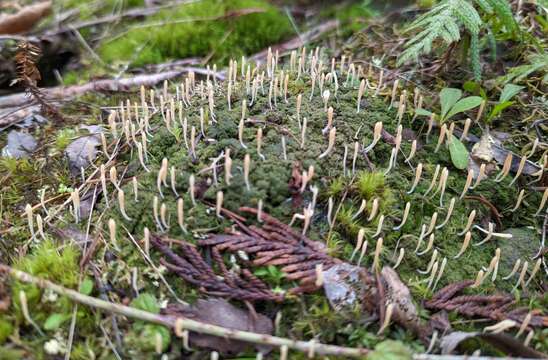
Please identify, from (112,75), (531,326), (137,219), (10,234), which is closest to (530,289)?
(531,326)

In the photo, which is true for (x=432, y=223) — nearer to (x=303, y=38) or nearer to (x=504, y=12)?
(x=504, y=12)

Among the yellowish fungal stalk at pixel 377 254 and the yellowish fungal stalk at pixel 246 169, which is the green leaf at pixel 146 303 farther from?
the yellowish fungal stalk at pixel 377 254

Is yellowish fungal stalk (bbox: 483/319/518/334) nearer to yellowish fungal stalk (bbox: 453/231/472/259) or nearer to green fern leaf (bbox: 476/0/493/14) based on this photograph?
yellowish fungal stalk (bbox: 453/231/472/259)

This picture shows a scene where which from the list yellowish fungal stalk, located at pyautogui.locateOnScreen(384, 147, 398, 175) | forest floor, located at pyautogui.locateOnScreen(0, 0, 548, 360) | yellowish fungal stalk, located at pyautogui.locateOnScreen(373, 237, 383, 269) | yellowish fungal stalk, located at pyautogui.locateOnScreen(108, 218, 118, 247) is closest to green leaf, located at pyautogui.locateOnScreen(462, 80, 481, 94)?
forest floor, located at pyautogui.locateOnScreen(0, 0, 548, 360)

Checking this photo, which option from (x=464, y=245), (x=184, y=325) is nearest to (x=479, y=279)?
(x=464, y=245)

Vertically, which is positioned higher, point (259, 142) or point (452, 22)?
point (452, 22)

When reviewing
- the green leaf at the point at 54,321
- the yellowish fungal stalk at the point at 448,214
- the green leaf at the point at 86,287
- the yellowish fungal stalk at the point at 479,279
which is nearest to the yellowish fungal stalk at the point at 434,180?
the yellowish fungal stalk at the point at 448,214

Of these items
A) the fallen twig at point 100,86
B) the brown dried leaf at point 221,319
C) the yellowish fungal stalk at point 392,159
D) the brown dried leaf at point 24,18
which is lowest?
the brown dried leaf at point 221,319
